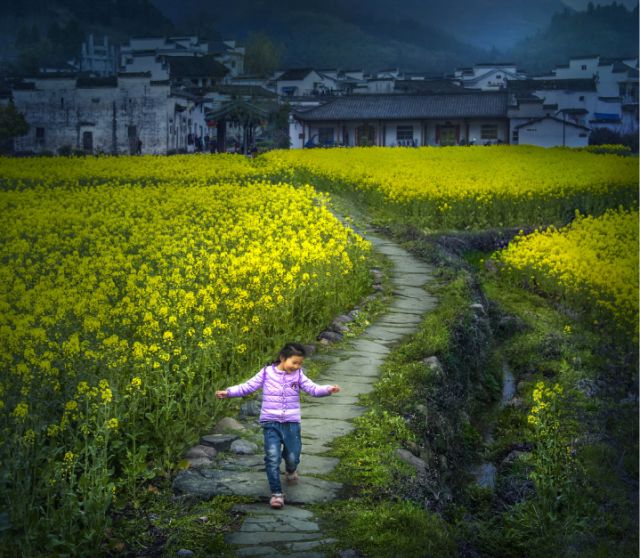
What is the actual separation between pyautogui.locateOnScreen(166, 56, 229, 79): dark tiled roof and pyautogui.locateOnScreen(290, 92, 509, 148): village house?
2838 cm

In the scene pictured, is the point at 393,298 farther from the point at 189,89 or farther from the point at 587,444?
the point at 189,89

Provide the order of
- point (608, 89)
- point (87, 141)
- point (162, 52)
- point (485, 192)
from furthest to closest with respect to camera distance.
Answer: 1. point (608, 89)
2. point (87, 141)
3. point (162, 52)
4. point (485, 192)

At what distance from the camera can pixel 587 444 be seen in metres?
7.75

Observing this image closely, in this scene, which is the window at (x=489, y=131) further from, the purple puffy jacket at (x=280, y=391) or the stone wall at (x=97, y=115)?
the purple puffy jacket at (x=280, y=391)

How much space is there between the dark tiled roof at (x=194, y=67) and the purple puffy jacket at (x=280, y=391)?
16258 mm

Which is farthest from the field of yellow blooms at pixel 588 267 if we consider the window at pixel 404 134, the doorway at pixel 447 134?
the window at pixel 404 134

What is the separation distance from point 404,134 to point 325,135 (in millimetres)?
4785

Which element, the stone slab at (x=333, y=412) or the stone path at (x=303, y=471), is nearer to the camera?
the stone path at (x=303, y=471)

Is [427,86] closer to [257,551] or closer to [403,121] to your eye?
[403,121]

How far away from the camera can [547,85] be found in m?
54.2

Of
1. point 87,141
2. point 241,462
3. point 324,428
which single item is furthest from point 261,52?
point 241,462

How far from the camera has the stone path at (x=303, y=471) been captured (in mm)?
5312

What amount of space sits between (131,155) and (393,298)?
61.8ft

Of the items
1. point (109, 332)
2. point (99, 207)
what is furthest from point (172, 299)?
point (99, 207)
